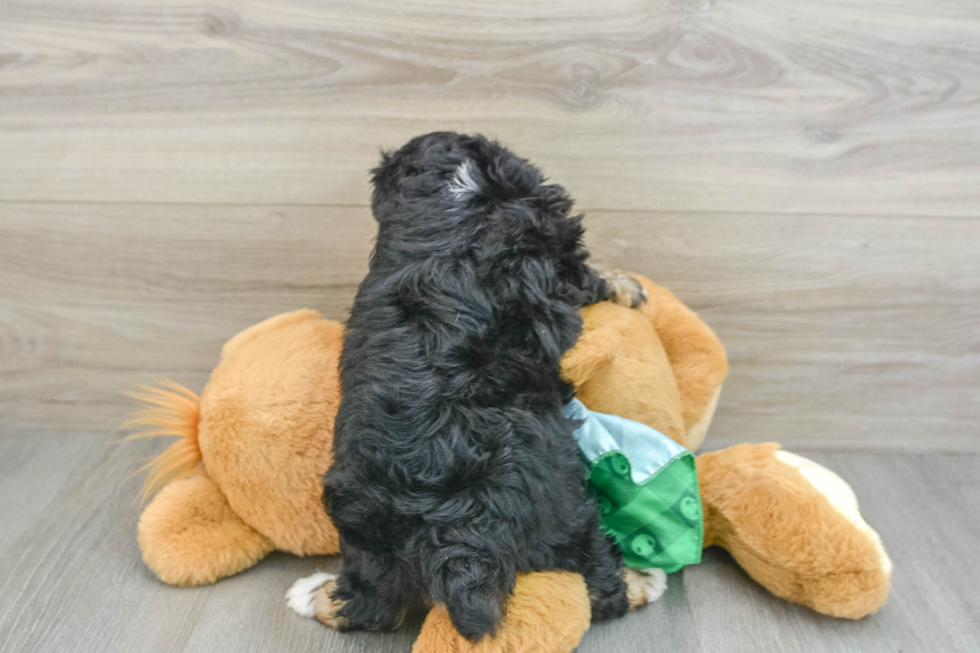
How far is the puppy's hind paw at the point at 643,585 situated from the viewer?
2.61 ft

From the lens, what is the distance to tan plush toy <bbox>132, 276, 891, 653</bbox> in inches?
29.9

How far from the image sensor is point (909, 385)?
108 cm

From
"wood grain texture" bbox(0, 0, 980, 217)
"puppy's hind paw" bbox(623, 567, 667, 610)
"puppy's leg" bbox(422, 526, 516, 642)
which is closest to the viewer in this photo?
"puppy's leg" bbox(422, 526, 516, 642)

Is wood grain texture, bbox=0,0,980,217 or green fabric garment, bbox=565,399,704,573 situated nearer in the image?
green fabric garment, bbox=565,399,704,573

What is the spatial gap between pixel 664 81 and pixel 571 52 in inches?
5.2

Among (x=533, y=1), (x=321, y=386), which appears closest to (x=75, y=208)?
(x=321, y=386)

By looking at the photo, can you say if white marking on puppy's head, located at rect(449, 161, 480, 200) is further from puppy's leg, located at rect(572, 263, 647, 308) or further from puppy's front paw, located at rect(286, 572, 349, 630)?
puppy's front paw, located at rect(286, 572, 349, 630)

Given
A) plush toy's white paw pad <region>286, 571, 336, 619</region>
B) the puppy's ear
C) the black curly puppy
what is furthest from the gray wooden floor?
the puppy's ear

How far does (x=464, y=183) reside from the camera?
27.5 inches

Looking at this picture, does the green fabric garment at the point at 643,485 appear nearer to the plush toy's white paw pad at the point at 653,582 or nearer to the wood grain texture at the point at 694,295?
the plush toy's white paw pad at the point at 653,582

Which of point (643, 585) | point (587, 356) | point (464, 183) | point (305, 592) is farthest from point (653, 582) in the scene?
point (464, 183)

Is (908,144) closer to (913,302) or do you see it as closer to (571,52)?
(913,302)

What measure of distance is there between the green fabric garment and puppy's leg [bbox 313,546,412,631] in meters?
0.22

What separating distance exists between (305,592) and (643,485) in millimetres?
408
